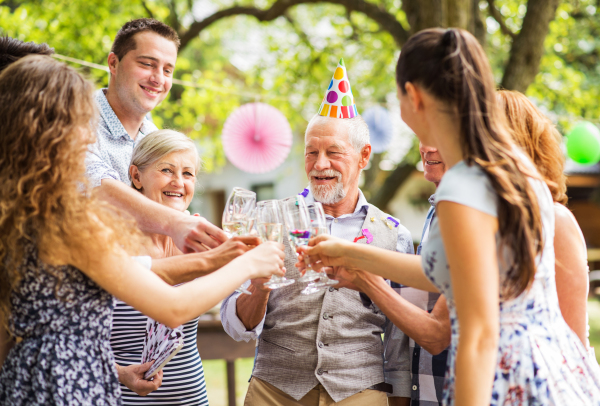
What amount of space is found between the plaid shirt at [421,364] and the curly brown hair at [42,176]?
4.76 feet

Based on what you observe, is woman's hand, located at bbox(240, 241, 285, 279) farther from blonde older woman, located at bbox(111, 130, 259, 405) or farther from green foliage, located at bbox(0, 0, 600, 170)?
green foliage, located at bbox(0, 0, 600, 170)

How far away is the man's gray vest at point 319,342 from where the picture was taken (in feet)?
7.78

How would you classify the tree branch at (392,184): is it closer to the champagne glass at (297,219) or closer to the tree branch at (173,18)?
the tree branch at (173,18)

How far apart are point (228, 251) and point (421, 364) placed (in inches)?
41.2

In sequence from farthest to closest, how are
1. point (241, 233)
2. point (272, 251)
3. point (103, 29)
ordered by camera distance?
point (103, 29) < point (241, 233) < point (272, 251)

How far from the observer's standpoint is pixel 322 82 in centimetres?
1113

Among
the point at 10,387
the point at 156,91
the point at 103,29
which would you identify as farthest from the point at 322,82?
the point at 10,387

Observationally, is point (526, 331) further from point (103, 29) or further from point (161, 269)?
point (103, 29)

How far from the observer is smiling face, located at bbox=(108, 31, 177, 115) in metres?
2.92

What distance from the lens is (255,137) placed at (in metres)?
6.59

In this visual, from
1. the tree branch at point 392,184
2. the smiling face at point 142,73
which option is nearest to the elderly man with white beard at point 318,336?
the smiling face at point 142,73

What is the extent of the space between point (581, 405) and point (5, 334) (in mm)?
1794

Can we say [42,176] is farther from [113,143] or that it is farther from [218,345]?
[218,345]

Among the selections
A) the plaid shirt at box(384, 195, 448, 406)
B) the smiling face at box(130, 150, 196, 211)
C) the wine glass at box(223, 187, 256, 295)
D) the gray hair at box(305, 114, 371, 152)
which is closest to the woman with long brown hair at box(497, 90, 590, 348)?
the plaid shirt at box(384, 195, 448, 406)
